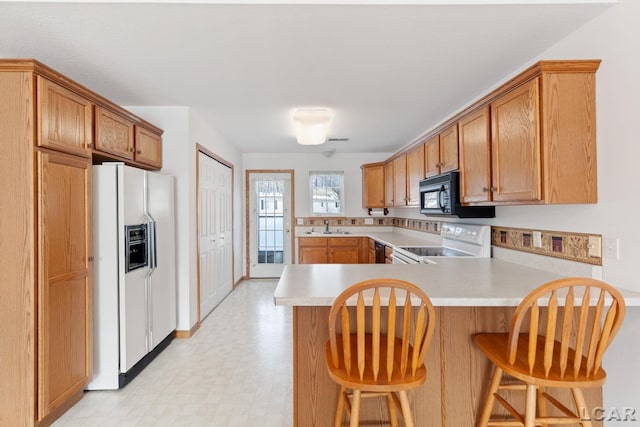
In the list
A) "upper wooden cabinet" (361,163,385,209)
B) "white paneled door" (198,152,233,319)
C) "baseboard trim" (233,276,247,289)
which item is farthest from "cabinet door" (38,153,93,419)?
"upper wooden cabinet" (361,163,385,209)

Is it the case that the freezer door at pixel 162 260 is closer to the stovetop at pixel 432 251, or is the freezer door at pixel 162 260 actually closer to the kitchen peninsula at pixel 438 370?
the kitchen peninsula at pixel 438 370

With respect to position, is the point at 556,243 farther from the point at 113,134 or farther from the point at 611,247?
the point at 113,134

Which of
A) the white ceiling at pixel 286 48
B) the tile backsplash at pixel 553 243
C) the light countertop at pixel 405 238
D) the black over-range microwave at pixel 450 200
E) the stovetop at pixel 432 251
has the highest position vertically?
the white ceiling at pixel 286 48

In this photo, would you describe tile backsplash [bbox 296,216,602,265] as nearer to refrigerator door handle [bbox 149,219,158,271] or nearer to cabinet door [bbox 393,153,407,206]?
cabinet door [bbox 393,153,407,206]

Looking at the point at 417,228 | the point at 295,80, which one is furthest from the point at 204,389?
the point at 417,228

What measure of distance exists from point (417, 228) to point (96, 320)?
3807mm

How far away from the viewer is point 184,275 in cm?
336

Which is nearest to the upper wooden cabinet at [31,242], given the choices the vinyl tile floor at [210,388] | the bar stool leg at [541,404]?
the vinyl tile floor at [210,388]

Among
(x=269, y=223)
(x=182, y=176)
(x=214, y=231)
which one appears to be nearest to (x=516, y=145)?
(x=182, y=176)

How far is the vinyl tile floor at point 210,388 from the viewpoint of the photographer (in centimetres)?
207

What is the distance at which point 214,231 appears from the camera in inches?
→ 171

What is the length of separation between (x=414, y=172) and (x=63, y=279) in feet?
10.8

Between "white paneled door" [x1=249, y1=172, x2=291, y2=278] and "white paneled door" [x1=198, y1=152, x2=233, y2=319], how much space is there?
0.88m

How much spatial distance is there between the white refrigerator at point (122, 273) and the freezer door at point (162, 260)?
0.03 meters
